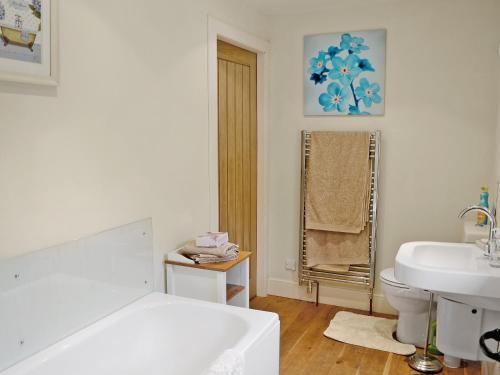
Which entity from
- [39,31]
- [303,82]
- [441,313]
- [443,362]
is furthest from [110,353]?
[303,82]

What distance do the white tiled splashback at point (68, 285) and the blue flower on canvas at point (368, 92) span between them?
199cm

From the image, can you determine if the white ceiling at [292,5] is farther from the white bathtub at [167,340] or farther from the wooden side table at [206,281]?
the white bathtub at [167,340]

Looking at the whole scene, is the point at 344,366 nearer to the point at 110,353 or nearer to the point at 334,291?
the point at 334,291

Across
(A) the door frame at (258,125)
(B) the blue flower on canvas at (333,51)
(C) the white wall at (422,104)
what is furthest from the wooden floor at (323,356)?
(B) the blue flower on canvas at (333,51)

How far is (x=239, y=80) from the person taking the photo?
12.3 feet

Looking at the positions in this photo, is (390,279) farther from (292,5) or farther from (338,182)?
(292,5)

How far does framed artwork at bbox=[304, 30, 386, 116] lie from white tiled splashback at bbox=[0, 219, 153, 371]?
1.90 metres

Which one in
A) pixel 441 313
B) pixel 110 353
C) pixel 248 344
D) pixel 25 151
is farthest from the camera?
pixel 441 313

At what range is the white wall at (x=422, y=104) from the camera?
3.45 meters

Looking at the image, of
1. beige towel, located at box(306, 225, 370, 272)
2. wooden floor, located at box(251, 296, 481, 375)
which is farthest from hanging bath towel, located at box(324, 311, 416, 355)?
Answer: beige towel, located at box(306, 225, 370, 272)

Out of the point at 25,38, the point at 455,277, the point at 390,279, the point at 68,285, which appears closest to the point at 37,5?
the point at 25,38

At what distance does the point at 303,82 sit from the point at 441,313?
7.07ft

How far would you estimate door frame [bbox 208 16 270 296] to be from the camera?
3211mm

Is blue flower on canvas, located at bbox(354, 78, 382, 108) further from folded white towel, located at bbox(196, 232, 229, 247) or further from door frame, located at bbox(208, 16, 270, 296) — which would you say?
folded white towel, located at bbox(196, 232, 229, 247)
